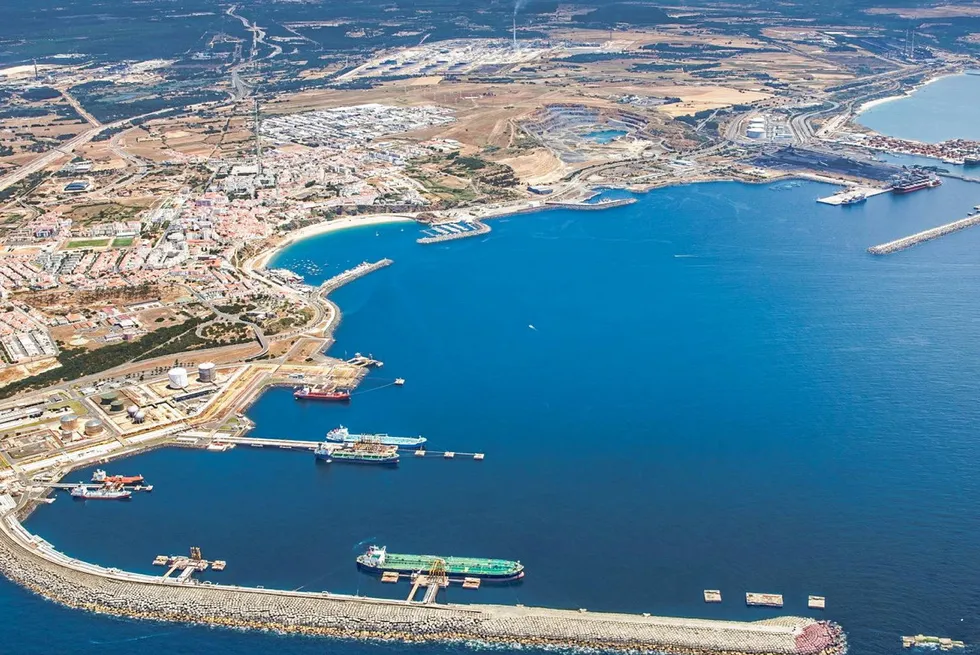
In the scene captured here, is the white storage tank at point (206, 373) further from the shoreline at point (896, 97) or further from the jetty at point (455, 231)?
the shoreline at point (896, 97)

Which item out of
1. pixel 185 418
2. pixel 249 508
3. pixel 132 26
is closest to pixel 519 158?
pixel 185 418

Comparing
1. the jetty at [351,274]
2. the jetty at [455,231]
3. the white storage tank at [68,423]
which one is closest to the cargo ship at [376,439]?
the white storage tank at [68,423]

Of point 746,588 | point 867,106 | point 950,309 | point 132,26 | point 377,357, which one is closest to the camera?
point 746,588

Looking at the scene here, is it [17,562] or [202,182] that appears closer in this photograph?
[17,562]

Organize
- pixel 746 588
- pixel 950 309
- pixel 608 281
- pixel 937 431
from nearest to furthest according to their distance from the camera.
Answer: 1. pixel 746 588
2. pixel 937 431
3. pixel 950 309
4. pixel 608 281

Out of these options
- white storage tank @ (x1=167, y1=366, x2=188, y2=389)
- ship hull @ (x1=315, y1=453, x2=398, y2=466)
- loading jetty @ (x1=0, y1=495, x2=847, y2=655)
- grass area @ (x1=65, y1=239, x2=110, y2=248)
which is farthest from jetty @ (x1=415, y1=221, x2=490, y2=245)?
loading jetty @ (x1=0, y1=495, x2=847, y2=655)

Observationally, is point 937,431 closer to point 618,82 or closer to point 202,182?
point 202,182
